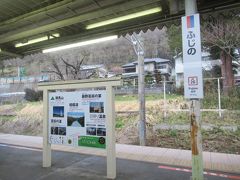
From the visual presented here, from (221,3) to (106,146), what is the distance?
11.6ft

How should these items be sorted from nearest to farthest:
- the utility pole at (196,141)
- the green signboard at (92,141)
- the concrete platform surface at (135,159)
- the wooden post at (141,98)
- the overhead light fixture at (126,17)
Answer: the utility pole at (196,141) < the green signboard at (92,141) < the overhead light fixture at (126,17) < the concrete platform surface at (135,159) < the wooden post at (141,98)

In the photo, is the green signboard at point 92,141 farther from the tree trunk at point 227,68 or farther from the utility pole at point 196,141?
the tree trunk at point 227,68

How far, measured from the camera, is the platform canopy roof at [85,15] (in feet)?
17.0

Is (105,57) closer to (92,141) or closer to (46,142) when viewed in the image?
(46,142)

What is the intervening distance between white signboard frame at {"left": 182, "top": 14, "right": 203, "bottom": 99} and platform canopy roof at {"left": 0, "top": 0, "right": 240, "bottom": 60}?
96cm

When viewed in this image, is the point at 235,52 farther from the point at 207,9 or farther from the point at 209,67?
the point at 207,9

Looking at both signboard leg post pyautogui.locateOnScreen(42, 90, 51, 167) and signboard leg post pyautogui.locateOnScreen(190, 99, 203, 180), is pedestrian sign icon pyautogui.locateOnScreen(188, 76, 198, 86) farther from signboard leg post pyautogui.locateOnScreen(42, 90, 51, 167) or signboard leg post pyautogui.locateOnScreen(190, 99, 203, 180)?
signboard leg post pyautogui.locateOnScreen(42, 90, 51, 167)

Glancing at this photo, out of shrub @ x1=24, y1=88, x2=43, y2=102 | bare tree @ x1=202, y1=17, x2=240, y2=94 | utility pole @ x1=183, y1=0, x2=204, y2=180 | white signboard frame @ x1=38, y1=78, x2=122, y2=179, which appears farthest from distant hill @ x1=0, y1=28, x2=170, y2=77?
utility pole @ x1=183, y1=0, x2=204, y2=180

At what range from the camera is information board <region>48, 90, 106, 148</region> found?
540cm

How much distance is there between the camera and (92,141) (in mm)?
5449

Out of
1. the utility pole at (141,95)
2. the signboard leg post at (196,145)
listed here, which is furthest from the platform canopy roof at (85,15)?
the signboard leg post at (196,145)

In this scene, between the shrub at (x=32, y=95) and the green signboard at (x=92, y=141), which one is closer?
the green signboard at (x=92, y=141)

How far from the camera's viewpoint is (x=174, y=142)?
865 cm

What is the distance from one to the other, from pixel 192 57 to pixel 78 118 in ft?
9.21
